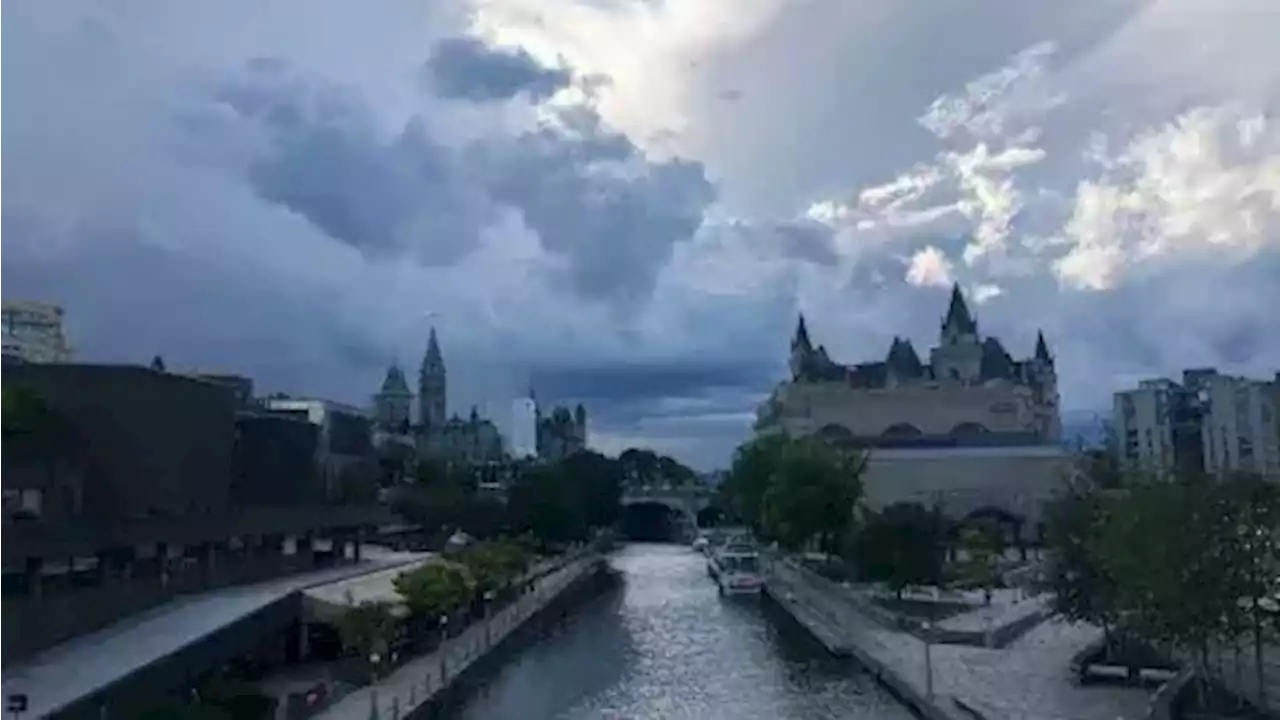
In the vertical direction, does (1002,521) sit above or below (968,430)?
below

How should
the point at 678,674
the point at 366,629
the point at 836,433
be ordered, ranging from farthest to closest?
the point at 836,433
the point at 678,674
the point at 366,629

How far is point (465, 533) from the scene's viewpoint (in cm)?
8644

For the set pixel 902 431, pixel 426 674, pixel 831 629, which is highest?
pixel 902 431

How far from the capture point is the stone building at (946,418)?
350 feet

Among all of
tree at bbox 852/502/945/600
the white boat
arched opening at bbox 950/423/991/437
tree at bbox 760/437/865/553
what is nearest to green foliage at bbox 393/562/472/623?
tree at bbox 852/502/945/600

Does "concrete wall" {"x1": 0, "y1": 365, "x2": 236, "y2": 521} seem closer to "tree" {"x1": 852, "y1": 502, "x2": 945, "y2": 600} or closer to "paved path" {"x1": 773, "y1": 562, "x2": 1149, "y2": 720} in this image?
"paved path" {"x1": 773, "y1": 562, "x2": 1149, "y2": 720}

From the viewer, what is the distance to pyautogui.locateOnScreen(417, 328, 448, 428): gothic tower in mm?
194500

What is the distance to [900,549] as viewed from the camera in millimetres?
52125

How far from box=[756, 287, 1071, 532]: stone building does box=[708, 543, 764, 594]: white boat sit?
16.0 metres

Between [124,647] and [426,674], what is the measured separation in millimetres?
8063

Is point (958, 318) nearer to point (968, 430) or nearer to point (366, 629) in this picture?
point (968, 430)

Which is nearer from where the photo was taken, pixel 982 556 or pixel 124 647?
pixel 124 647

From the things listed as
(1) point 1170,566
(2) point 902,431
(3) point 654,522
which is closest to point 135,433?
(1) point 1170,566

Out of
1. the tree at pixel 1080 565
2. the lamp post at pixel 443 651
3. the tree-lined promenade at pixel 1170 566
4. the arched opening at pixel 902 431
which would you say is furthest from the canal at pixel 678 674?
the arched opening at pixel 902 431
